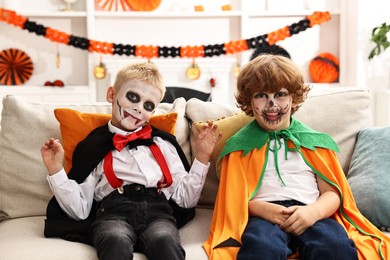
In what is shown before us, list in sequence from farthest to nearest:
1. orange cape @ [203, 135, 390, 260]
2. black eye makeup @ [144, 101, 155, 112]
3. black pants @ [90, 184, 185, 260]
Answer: black eye makeup @ [144, 101, 155, 112]
orange cape @ [203, 135, 390, 260]
black pants @ [90, 184, 185, 260]

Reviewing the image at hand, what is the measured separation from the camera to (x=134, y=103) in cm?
212

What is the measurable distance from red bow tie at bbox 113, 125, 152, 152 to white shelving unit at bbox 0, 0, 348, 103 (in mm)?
3125

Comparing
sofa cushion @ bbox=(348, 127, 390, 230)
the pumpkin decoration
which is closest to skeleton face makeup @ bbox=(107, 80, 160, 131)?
sofa cushion @ bbox=(348, 127, 390, 230)

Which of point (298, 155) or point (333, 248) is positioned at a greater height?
point (298, 155)

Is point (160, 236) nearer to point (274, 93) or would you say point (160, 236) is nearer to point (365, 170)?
point (274, 93)

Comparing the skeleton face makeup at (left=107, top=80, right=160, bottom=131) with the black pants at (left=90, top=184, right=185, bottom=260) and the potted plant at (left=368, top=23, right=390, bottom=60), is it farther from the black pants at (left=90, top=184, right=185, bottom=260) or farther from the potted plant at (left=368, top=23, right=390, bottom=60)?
the potted plant at (left=368, top=23, right=390, bottom=60)

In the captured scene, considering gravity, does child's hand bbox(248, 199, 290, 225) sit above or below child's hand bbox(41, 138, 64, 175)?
below

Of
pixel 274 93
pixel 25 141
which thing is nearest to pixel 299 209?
pixel 274 93

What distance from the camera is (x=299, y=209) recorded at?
1.92m

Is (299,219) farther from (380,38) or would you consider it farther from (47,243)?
(380,38)

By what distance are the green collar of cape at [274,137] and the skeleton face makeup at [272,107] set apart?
0.04 m

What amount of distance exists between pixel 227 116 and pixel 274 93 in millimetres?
400

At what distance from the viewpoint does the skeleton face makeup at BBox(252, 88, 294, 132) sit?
2061 millimetres

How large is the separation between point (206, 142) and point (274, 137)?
0.25m
